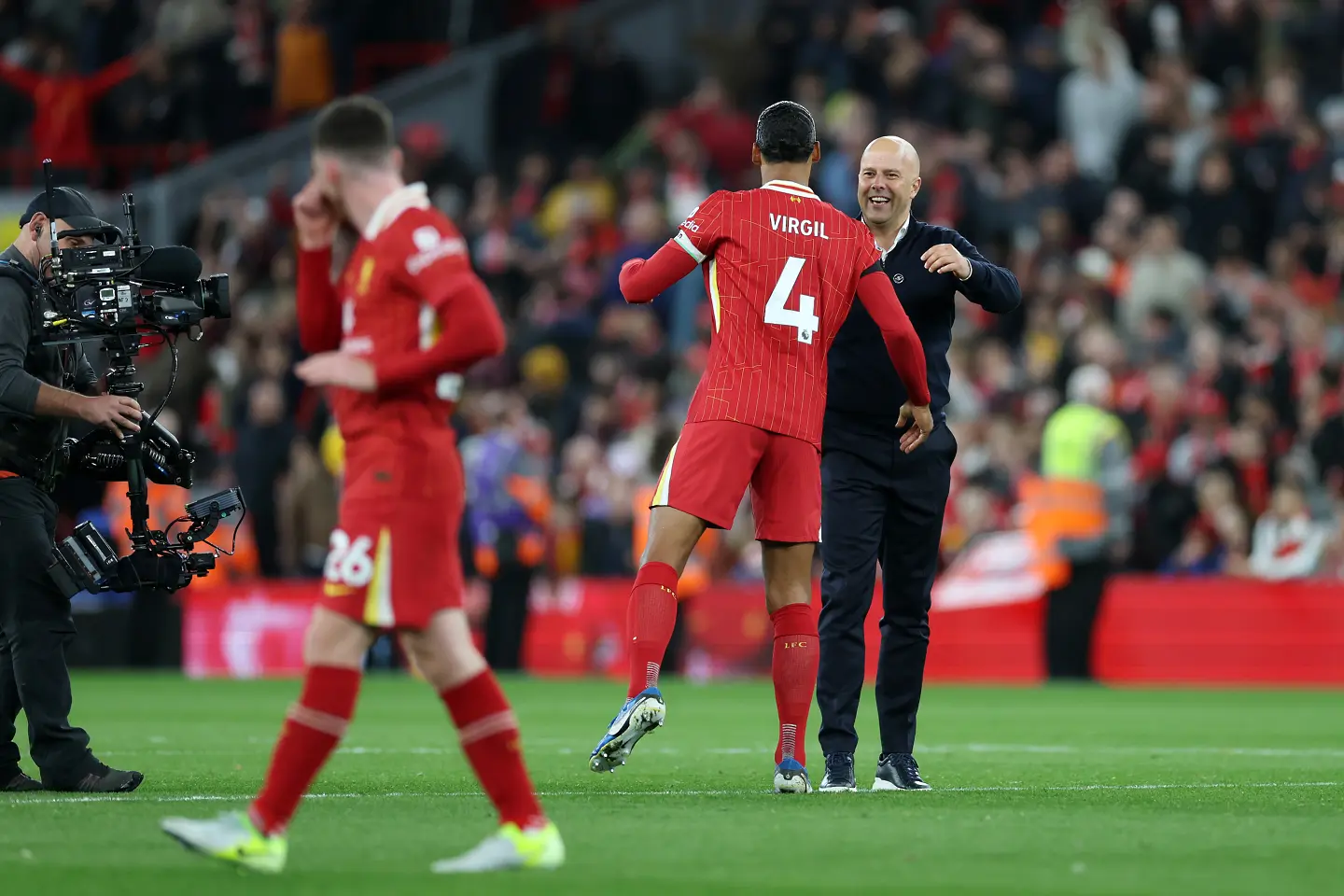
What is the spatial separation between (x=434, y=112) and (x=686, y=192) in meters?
5.35

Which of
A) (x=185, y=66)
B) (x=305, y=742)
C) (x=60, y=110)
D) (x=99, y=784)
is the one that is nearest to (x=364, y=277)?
(x=305, y=742)

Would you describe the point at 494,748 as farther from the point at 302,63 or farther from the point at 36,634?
the point at 302,63

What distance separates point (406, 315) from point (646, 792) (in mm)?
2797

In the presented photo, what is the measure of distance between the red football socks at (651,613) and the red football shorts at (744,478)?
0.27 meters

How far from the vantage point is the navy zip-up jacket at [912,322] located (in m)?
8.94

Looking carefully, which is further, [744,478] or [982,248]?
[982,248]

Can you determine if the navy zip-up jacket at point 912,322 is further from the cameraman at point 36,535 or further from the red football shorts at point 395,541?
the red football shorts at point 395,541

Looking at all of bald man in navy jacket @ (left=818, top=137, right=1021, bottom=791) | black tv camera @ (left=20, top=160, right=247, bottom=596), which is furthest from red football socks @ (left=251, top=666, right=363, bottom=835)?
bald man in navy jacket @ (left=818, top=137, right=1021, bottom=791)

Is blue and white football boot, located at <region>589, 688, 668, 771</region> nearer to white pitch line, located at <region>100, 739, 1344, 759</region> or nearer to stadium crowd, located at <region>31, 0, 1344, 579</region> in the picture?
white pitch line, located at <region>100, 739, 1344, 759</region>

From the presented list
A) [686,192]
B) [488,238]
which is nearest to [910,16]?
[686,192]

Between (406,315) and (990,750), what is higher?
(406,315)

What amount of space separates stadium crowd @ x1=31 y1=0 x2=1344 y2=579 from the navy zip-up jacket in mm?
9571

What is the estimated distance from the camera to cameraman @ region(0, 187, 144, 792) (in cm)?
843

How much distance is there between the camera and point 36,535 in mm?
8500
